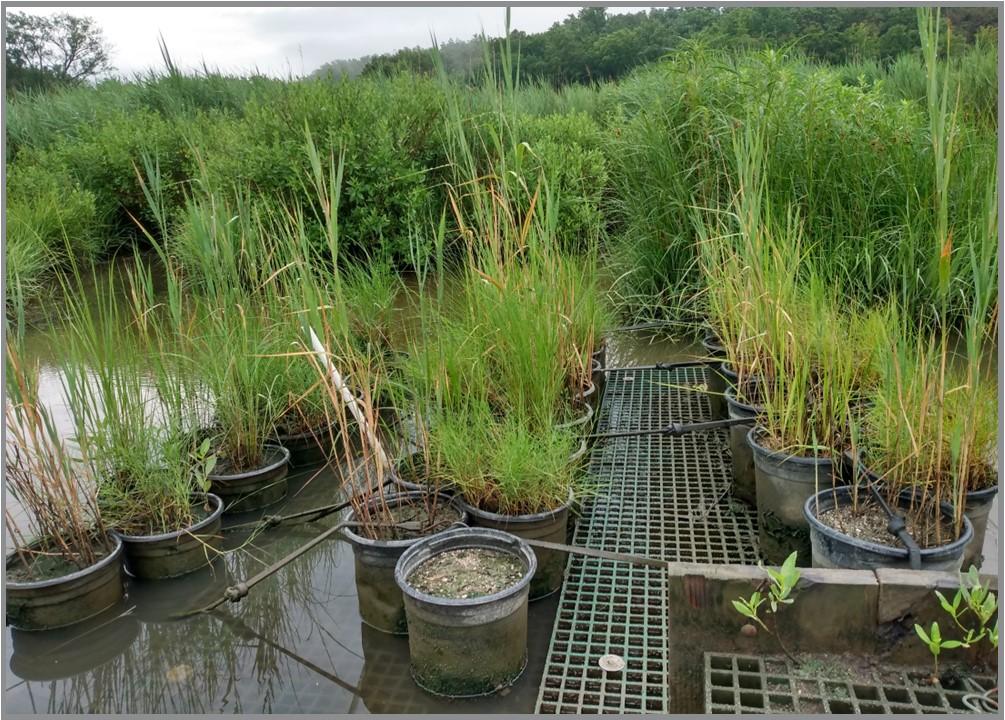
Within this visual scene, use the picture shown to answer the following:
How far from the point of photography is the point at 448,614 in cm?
186

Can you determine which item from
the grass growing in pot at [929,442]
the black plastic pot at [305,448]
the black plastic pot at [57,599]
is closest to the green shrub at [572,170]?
the black plastic pot at [305,448]

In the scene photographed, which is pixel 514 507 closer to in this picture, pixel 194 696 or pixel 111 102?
pixel 194 696

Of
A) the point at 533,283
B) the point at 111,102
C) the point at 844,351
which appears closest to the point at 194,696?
the point at 533,283

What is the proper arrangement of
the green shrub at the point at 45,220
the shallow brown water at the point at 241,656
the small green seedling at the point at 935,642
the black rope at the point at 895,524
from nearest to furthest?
1. the small green seedling at the point at 935,642
2. the black rope at the point at 895,524
3. the shallow brown water at the point at 241,656
4. the green shrub at the point at 45,220

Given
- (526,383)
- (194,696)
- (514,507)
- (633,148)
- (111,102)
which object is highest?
(111,102)

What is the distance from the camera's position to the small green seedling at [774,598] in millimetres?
1611

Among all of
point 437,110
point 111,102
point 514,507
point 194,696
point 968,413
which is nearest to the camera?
point 968,413

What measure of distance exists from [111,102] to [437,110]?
6.99m

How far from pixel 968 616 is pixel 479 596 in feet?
3.61

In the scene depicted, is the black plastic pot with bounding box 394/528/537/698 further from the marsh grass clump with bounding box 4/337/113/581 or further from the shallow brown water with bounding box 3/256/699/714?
the marsh grass clump with bounding box 4/337/113/581

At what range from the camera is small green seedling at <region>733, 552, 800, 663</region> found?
5.29 feet

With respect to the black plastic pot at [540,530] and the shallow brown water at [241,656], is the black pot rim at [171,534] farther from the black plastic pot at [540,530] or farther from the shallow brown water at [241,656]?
the black plastic pot at [540,530]

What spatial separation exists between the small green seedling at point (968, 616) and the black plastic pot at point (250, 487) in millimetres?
2242

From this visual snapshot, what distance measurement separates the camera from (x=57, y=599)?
7.27ft
